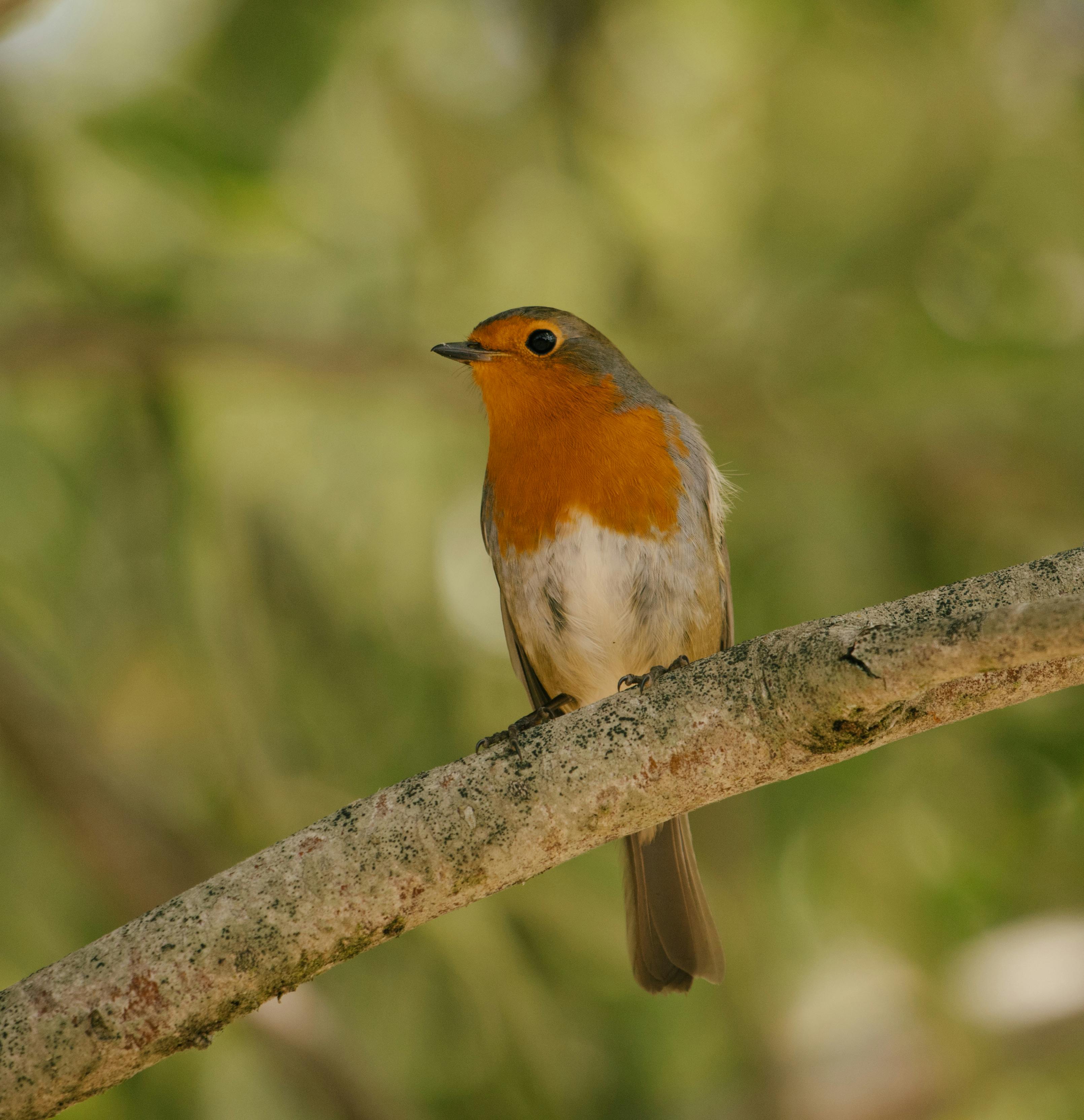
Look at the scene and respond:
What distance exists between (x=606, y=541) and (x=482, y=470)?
1.68 m

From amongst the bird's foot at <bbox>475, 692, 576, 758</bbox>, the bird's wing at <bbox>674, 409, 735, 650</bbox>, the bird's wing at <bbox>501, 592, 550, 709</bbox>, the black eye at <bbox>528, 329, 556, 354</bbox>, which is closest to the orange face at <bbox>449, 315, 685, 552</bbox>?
the black eye at <bbox>528, 329, 556, 354</bbox>

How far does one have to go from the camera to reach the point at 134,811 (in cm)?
418

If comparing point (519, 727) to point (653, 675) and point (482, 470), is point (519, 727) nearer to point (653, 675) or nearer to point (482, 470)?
point (653, 675)

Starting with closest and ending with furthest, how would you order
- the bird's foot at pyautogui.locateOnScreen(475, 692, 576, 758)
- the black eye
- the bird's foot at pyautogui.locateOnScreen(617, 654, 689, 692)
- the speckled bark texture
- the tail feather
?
the speckled bark texture, the bird's foot at pyautogui.locateOnScreen(475, 692, 576, 758), the bird's foot at pyautogui.locateOnScreen(617, 654, 689, 692), the tail feather, the black eye

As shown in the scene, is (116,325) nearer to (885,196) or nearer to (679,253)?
(679,253)

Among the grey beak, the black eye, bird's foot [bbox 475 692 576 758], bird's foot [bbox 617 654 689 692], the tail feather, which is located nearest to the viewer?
bird's foot [bbox 475 692 576 758]

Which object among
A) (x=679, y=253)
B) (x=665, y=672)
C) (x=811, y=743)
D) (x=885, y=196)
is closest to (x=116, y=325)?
(x=679, y=253)

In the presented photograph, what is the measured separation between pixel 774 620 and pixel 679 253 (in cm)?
147

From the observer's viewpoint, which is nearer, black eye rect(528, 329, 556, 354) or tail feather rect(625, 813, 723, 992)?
tail feather rect(625, 813, 723, 992)

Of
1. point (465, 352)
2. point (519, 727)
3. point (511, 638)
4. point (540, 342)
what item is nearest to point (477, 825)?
point (519, 727)

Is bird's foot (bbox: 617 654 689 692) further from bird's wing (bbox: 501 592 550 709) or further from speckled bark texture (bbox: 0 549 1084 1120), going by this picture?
speckled bark texture (bbox: 0 549 1084 1120)

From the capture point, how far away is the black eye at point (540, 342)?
395cm

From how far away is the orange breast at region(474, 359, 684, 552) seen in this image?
3.56 metres

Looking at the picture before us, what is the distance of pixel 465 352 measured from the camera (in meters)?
3.84
